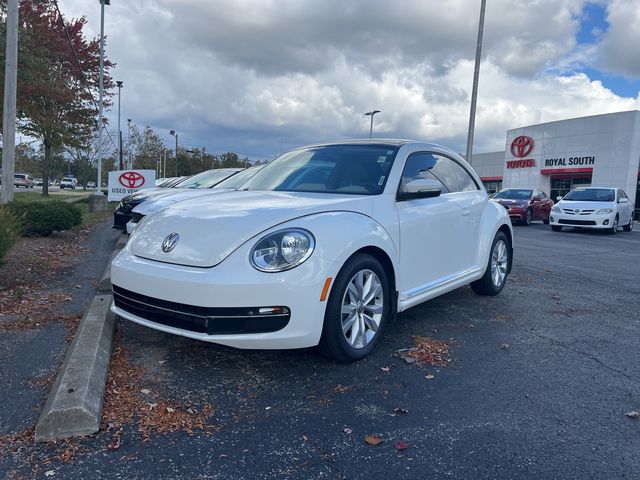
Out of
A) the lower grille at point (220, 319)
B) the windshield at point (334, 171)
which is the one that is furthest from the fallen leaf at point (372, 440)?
the windshield at point (334, 171)

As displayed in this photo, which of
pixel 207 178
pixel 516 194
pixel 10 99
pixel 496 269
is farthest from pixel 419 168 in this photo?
pixel 516 194

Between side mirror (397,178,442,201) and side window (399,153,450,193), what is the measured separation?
0.06 m

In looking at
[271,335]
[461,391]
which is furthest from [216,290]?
[461,391]

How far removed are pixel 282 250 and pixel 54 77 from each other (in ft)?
69.2

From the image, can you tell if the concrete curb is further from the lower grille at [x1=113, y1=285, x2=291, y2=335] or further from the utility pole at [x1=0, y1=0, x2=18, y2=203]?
the utility pole at [x1=0, y1=0, x2=18, y2=203]

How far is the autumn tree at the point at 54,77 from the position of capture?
1652 centimetres

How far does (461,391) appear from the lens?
3.20 m

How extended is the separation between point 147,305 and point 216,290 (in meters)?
0.62

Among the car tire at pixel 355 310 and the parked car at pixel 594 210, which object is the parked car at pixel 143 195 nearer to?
the car tire at pixel 355 310

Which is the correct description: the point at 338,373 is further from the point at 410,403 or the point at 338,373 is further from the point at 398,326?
the point at 398,326

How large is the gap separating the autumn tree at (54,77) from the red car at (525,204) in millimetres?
17503

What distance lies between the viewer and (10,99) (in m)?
10.2

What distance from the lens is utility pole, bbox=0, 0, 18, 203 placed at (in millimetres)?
10031

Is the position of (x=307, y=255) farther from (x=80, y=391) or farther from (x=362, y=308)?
(x=80, y=391)
